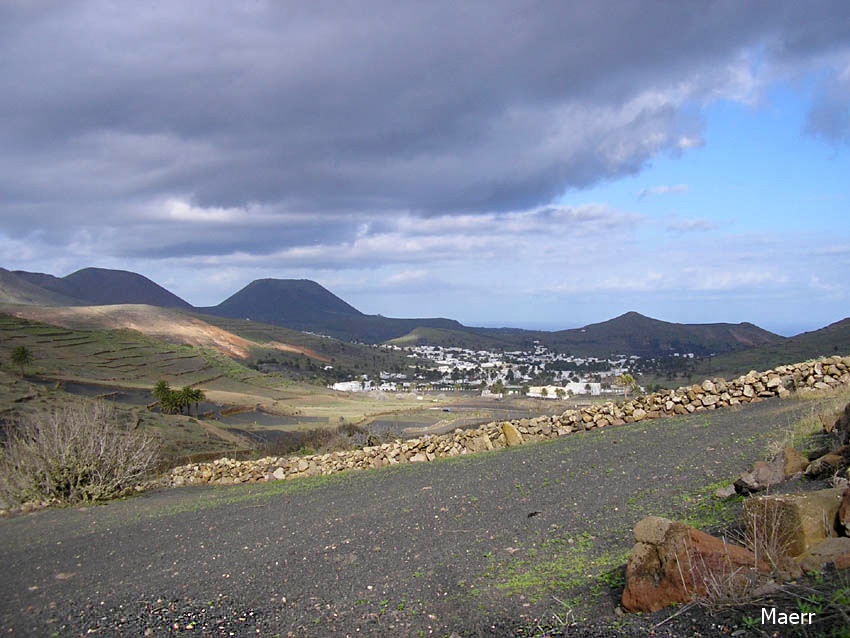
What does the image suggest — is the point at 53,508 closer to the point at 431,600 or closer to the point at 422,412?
the point at 431,600

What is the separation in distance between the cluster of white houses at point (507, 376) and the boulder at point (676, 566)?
232 ft

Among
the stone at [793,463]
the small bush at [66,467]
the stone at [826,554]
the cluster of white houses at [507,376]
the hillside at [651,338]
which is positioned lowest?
the cluster of white houses at [507,376]

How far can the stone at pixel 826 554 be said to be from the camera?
4.56 meters

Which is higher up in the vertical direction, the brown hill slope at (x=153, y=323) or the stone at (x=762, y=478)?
the brown hill slope at (x=153, y=323)

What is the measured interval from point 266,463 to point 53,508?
20.2 feet

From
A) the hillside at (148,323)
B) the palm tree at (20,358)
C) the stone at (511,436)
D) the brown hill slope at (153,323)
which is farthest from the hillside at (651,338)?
the stone at (511,436)

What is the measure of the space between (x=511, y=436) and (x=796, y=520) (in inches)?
493

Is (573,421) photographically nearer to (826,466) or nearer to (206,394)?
(826,466)

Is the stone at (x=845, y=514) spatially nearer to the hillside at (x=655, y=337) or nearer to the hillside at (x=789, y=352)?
the hillside at (x=789, y=352)

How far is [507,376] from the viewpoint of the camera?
12156cm

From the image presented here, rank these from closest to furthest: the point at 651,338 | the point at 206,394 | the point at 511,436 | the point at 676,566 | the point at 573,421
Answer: the point at 676,566
the point at 511,436
the point at 573,421
the point at 206,394
the point at 651,338

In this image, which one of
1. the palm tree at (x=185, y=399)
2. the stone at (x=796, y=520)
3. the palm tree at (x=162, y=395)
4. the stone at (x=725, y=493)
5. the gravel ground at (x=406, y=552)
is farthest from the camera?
the palm tree at (x=185, y=399)

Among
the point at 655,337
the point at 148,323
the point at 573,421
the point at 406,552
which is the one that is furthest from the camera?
the point at 655,337

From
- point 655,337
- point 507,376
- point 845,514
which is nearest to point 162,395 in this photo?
point 845,514
